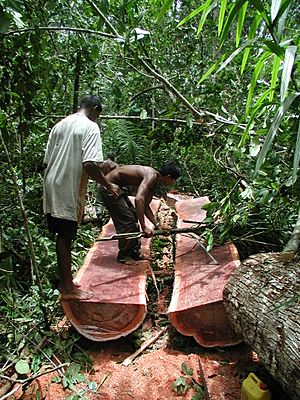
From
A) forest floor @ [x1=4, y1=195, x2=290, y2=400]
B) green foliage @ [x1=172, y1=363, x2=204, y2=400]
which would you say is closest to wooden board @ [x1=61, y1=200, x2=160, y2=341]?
forest floor @ [x1=4, y1=195, x2=290, y2=400]

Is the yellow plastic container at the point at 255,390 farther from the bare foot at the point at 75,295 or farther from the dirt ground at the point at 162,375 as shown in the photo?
the bare foot at the point at 75,295

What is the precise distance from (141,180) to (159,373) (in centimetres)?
195

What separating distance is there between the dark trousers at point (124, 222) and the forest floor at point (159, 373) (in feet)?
2.98

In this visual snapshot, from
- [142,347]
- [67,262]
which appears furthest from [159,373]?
[67,262]

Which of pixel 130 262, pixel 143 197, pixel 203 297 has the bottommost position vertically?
pixel 130 262

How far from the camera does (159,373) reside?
2475 millimetres

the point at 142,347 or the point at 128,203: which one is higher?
the point at 128,203

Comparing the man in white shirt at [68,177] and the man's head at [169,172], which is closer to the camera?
the man in white shirt at [68,177]

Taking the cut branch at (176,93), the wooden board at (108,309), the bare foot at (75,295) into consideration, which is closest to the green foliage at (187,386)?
the wooden board at (108,309)

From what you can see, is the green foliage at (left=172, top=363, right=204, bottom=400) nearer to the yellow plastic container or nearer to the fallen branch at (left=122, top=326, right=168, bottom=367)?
the yellow plastic container

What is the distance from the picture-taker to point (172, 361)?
2.60 meters

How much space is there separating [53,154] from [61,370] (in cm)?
155

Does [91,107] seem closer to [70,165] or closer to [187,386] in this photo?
[70,165]

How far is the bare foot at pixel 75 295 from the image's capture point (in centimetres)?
284
